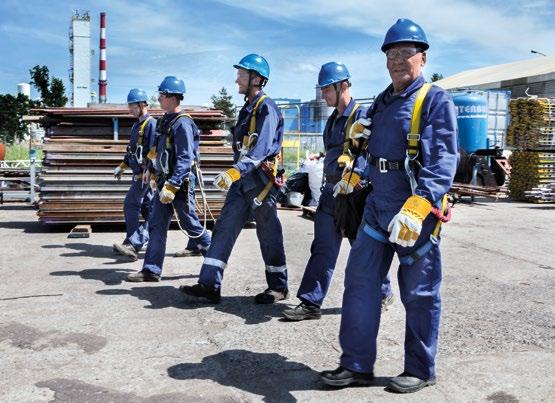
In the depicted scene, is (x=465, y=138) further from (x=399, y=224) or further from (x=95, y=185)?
(x=399, y=224)

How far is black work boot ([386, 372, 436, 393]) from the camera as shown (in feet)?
11.0

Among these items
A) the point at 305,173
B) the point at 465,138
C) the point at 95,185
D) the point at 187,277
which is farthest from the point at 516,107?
the point at 187,277

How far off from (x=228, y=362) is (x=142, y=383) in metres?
0.59

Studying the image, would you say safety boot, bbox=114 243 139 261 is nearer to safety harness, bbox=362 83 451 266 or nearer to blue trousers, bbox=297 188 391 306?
blue trousers, bbox=297 188 391 306

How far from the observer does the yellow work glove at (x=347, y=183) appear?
4234 millimetres

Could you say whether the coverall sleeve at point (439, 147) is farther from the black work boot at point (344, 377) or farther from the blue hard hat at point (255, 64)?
the blue hard hat at point (255, 64)

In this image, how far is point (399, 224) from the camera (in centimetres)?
310

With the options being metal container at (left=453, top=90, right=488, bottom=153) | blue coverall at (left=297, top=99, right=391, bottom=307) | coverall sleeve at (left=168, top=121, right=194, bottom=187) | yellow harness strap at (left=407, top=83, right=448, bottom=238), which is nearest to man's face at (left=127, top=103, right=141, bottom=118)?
coverall sleeve at (left=168, top=121, right=194, bottom=187)

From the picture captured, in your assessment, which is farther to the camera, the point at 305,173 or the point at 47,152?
the point at 305,173

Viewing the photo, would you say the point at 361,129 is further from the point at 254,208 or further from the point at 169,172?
the point at 169,172

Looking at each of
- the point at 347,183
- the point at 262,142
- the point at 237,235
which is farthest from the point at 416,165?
the point at 237,235

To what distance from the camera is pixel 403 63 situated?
3.43 m

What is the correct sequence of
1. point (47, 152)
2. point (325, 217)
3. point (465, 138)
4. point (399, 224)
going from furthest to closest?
point (465, 138) → point (47, 152) → point (325, 217) → point (399, 224)

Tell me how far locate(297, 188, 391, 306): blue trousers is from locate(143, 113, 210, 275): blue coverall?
1714 millimetres
